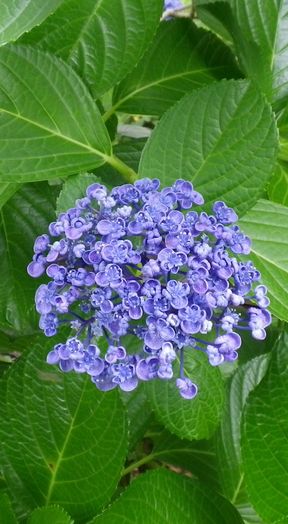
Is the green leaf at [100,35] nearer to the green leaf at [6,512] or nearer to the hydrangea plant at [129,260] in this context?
the hydrangea plant at [129,260]

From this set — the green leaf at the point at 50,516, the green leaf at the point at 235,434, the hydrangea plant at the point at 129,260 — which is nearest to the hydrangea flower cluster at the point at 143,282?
the hydrangea plant at the point at 129,260

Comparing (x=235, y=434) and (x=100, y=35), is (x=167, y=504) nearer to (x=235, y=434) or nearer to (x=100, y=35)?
(x=235, y=434)

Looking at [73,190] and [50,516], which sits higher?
[73,190]

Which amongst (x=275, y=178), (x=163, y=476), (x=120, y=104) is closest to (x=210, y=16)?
(x=120, y=104)

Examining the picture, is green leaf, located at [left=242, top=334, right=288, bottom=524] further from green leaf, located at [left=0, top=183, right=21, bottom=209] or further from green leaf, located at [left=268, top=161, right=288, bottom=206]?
green leaf, located at [left=0, top=183, right=21, bottom=209]

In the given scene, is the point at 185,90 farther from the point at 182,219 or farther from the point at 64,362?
the point at 64,362

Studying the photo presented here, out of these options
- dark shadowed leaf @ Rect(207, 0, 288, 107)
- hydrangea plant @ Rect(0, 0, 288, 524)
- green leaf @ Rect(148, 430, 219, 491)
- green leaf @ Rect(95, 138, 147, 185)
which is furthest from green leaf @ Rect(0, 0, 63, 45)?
green leaf @ Rect(148, 430, 219, 491)

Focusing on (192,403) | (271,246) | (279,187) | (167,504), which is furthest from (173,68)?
(167,504)
